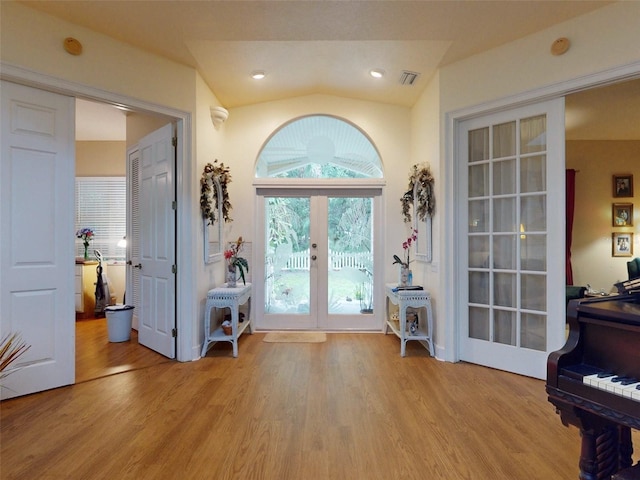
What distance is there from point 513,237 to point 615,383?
2.10m

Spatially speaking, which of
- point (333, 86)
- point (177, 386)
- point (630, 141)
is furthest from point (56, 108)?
point (630, 141)

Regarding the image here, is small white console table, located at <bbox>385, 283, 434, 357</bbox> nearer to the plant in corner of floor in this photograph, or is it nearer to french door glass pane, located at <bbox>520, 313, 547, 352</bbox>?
french door glass pane, located at <bbox>520, 313, 547, 352</bbox>

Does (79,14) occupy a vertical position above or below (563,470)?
above

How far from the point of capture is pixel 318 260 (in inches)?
181

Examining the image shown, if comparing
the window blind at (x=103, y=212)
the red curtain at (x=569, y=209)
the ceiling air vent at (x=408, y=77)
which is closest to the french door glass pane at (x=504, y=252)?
the ceiling air vent at (x=408, y=77)

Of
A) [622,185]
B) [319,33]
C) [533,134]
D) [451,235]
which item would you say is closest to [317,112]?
[319,33]

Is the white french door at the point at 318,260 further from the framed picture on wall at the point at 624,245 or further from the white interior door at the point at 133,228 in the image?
the framed picture on wall at the point at 624,245

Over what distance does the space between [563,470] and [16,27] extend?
4288 mm

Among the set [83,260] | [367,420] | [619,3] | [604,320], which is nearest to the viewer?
[604,320]

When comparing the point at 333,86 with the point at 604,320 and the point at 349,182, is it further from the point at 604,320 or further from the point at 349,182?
the point at 604,320

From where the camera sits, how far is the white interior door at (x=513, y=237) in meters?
2.89

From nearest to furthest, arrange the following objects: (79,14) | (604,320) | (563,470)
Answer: (604,320)
(563,470)
(79,14)

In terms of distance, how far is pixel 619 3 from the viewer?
244 cm

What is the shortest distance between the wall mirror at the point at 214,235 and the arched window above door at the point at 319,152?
0.88 meters
